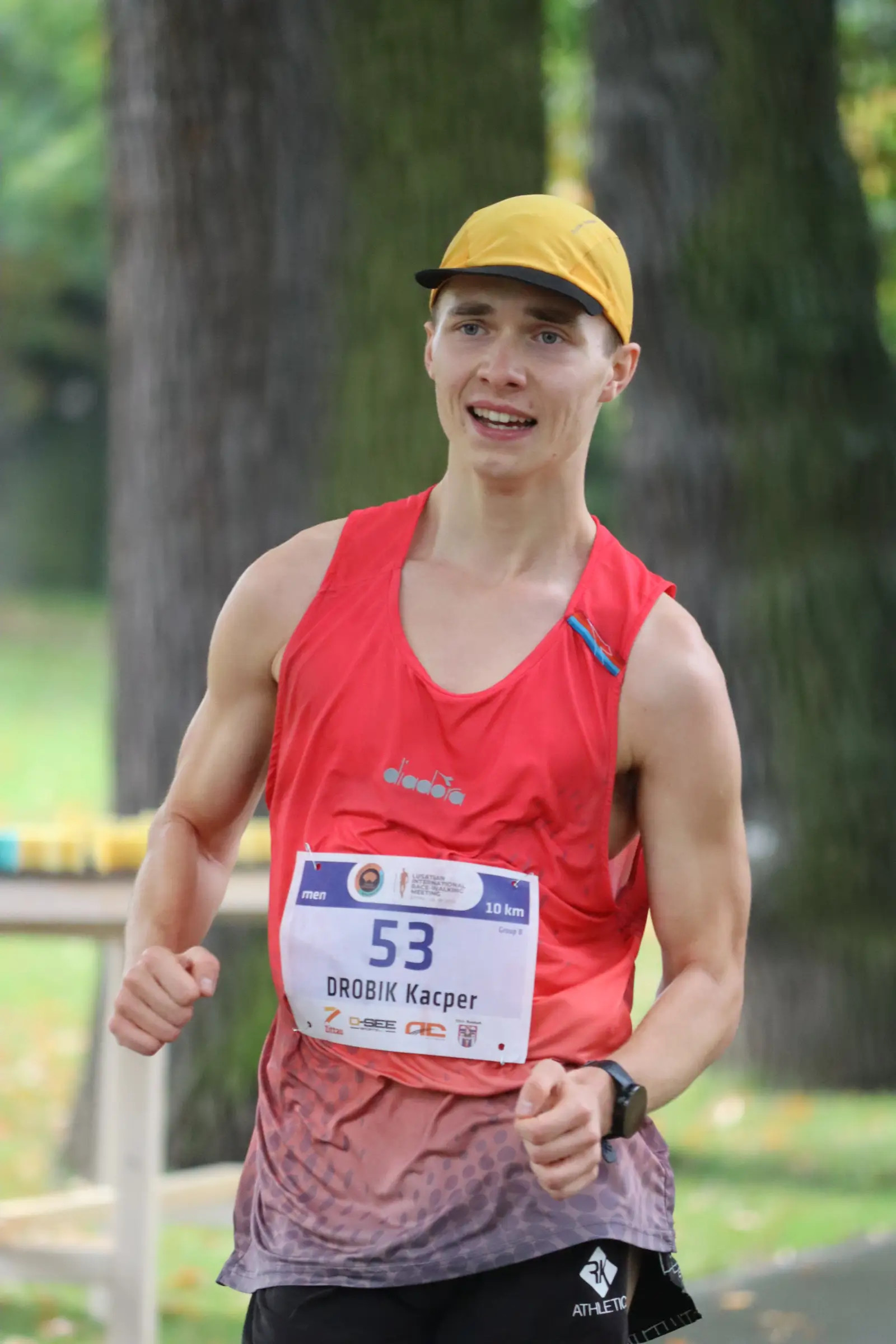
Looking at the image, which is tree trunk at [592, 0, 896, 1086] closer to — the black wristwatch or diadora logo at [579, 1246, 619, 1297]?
diadora logo at [579, 1246, 619, 1297]

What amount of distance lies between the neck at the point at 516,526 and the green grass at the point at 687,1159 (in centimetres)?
315

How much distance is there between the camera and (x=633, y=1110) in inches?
93.5

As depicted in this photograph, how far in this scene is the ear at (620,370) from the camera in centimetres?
276

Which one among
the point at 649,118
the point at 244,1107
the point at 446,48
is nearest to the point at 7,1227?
the point at 244,1107

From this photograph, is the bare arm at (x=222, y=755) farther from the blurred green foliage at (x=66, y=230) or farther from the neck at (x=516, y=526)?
the blurred green foliage at (x=66, y=230)

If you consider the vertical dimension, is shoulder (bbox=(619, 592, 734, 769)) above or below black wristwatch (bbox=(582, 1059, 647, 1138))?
above

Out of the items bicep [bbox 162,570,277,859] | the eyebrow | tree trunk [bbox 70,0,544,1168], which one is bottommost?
bicep [bbox 162,570,277,859]

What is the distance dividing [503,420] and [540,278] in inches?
7.4

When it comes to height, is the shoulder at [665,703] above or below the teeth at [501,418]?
below

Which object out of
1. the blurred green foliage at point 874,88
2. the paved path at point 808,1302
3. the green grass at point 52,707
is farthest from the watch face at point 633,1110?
the blurred green foliage at point 874,88

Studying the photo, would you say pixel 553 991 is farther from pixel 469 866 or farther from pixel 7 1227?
pixel 7 1227

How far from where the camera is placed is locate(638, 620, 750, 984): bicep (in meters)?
2.59

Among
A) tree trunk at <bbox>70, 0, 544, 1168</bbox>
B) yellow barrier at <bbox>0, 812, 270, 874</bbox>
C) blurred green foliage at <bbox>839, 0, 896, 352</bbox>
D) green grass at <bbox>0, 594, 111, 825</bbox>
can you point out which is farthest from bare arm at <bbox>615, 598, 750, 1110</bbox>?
blurred green foliage at <bbox>839, 0, 896, 352</bbox>

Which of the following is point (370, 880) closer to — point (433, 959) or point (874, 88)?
point (433, 959)
